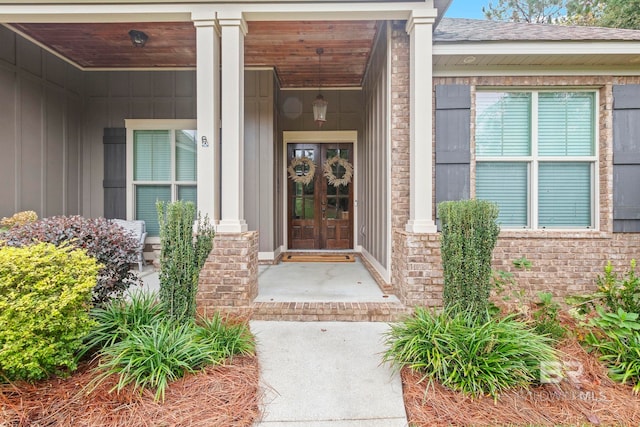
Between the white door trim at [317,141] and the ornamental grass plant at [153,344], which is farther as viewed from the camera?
the white door trim at [317,141]

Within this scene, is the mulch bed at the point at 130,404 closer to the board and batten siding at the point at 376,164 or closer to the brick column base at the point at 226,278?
the brick column base at the point at 226,278

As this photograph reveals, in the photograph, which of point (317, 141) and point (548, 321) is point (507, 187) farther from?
point (317, 141)

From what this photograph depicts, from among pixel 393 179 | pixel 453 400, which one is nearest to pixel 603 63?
pixel 393 179

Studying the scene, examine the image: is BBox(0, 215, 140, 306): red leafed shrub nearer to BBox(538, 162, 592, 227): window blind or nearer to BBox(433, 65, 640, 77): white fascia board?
BBox(433, 65, 640, 77): white fascia board

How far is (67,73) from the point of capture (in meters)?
5.34

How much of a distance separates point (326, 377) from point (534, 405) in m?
1.36

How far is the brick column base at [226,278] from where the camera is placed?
10.6ft

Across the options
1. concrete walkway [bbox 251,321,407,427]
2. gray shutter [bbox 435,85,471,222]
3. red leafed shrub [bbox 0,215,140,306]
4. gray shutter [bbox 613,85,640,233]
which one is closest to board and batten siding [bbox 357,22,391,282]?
gray shutter [bbox 435,85,471,222]

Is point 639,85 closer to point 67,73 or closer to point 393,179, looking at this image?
point 393,179

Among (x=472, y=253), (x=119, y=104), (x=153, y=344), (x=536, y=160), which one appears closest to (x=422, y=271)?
(x=472, y=253)

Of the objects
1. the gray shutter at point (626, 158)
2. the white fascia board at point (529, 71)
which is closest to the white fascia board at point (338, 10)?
the white fascia board at point (529, 71)

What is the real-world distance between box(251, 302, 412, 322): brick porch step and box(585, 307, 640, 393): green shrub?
4.80 feet

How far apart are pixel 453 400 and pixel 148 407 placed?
6.24 feet

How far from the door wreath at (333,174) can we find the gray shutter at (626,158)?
3965mm
